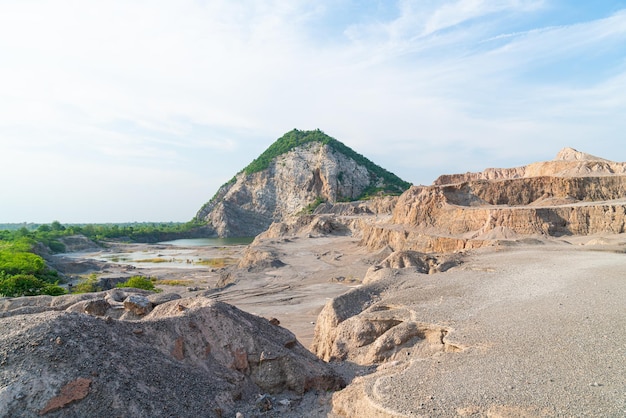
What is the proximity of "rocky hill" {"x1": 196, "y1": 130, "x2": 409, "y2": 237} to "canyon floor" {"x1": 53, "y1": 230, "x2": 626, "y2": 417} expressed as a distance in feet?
271

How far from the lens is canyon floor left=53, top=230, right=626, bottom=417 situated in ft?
21.6

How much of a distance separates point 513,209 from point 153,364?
27994 millimetres

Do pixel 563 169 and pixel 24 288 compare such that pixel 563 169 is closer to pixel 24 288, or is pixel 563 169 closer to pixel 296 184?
pixel 24 288

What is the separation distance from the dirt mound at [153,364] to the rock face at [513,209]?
2133cm

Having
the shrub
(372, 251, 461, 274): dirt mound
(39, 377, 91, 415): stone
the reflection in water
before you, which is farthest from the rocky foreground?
the reflection in water

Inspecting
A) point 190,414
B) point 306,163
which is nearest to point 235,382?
point 190,414

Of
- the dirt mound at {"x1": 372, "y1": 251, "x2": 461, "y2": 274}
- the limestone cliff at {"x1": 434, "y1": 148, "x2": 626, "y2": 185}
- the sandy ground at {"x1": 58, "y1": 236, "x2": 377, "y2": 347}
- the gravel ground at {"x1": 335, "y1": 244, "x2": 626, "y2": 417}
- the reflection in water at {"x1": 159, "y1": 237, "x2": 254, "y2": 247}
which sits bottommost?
the sandy ground at {"x1": 58, "y1": 236, "x2": 377, "y2": 347}

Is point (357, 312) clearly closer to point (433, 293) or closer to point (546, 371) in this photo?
point (433, 293)

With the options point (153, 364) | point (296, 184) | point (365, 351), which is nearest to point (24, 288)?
point (153, 364)

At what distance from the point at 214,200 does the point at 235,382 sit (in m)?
118

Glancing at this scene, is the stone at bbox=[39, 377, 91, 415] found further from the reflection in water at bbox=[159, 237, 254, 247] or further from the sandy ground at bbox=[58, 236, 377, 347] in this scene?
the reflection in water at bbox=[159, 237, 254, 247]

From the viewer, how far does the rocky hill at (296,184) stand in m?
104

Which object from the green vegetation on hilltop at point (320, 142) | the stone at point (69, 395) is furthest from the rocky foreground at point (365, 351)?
the green vegetation on hilltop at point (320, 142)

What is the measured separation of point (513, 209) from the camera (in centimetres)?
3058
